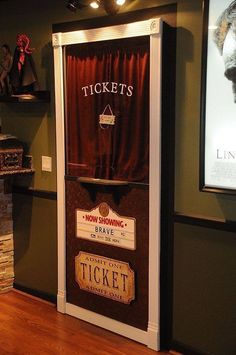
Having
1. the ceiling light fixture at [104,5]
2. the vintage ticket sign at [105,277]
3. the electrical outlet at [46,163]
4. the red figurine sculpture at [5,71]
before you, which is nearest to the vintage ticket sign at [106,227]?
the vintage ticket sign at [105,277]

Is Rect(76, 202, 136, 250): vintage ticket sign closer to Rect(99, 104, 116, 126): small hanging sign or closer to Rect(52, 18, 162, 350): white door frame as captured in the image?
Rect(52, 18, 162, 350): white door frame

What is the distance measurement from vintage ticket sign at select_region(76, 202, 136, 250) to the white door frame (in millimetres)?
166

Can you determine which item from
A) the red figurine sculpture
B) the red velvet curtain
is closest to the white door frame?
the red velvet curtain

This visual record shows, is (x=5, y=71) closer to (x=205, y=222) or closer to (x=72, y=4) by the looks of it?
(x=72, y=4)

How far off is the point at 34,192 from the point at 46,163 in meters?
0.30

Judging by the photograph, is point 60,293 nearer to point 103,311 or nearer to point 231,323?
point 103,311

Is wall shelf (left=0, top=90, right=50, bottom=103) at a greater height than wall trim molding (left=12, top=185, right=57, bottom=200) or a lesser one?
greater

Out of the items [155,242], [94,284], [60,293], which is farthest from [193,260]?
[60,293]

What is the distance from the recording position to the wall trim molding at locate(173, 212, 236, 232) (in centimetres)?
271

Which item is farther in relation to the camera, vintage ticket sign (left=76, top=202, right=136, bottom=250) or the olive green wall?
vintage ticket sign (left=76, top=202, right=136, bottom=250)

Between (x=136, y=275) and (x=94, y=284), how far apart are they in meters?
0.40

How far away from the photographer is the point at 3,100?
3.71 meters

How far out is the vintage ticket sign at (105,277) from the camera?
10.6 ft

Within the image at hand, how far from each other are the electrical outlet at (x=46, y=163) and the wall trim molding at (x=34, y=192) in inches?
7.2
